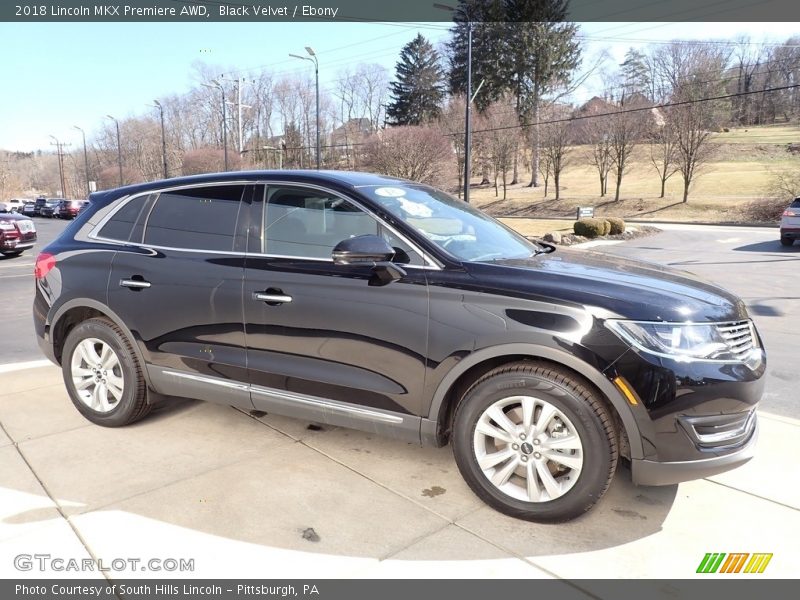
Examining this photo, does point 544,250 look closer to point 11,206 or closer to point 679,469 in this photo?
point 679,469

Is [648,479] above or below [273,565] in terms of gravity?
above

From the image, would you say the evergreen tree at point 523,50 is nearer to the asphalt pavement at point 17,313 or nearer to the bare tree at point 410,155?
the bare tree at point 410,155

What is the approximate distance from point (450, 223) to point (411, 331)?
2.91 feet

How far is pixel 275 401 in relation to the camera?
3.51 metres

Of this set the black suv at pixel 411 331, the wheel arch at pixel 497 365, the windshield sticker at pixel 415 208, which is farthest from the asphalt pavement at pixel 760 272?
the windshield sticker at pixel 415 208

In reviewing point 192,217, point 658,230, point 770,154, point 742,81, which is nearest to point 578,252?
point 192,217

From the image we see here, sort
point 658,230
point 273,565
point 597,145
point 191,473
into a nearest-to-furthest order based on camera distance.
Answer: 1. point 273,565
2. point 191,473
3. point 658,230
4. point 597,145

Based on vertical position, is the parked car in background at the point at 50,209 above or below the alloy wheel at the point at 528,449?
below

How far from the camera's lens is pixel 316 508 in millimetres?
3094

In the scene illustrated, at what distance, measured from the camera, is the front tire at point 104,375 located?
399 cm

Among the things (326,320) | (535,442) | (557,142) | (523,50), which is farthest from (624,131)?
(535,442)

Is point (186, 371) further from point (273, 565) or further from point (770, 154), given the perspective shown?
point (770, 154)

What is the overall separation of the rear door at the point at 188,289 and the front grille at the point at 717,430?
2453 mm

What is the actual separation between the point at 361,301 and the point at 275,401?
34.3 inches
